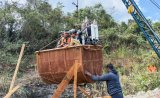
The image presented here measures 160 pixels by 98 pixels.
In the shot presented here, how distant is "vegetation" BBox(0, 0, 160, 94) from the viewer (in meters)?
15.2

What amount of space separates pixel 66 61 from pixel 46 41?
459 inches

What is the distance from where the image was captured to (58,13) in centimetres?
1958

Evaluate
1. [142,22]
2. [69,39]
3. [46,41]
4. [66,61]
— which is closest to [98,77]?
[66,61]

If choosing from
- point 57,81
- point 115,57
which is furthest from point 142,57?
point 57,81

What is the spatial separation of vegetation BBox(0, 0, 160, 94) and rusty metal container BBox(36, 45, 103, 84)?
7185 millimetres

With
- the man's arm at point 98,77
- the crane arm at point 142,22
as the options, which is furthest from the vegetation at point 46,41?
the man's arm at point 98,77

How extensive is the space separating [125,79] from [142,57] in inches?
151

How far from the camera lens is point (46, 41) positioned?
1872 centimetres

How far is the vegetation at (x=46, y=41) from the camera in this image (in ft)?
50.0

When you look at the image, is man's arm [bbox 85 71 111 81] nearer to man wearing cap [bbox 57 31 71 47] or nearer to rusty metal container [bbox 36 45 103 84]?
rusty metal container [bbox 36 45 103 84]

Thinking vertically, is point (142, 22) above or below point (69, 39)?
above

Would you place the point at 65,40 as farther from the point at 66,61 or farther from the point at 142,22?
the point at 142,22

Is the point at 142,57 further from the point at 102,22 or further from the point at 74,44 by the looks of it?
the point at 74,44

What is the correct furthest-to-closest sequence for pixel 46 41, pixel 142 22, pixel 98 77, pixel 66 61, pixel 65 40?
pixel 142 22, pixel 46 41, pixel 65 40, pixel 98 77, pixel 66 61
